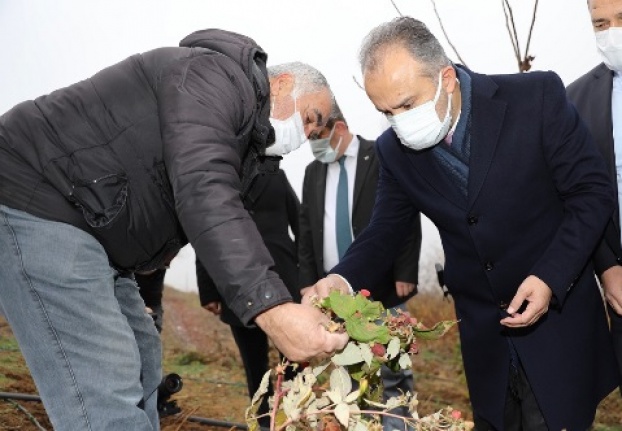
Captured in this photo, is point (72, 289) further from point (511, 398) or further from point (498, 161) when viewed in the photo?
point (511, 398)

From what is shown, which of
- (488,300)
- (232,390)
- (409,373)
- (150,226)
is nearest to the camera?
(150,226)

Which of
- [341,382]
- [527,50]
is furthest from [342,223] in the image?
[341,382]

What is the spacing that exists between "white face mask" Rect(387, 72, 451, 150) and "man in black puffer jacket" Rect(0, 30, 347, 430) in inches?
20.0

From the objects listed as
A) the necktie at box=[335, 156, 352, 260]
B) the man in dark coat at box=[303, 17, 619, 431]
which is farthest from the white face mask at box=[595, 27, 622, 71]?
the necktie at box=[335, 156, 352, 260]

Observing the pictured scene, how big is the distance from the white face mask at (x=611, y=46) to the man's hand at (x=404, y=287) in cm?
159

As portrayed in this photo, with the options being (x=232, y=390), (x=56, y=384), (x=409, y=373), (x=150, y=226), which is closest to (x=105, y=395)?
(x=56, y=384)

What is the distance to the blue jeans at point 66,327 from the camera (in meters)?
1.82

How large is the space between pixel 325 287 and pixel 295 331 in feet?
2.12

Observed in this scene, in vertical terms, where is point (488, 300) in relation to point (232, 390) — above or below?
above

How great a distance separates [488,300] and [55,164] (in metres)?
1.44

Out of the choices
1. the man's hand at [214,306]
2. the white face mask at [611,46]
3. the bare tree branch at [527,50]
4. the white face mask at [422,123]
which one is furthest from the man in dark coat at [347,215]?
the white face mask at [422,123]

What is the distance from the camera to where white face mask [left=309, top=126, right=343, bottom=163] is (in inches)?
160

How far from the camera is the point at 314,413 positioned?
169cm

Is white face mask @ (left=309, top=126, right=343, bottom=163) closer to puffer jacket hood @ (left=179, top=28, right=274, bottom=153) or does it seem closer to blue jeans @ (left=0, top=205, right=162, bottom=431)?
puffer jacket hood @ (left=179, top=28, right=274, bottom=153)
